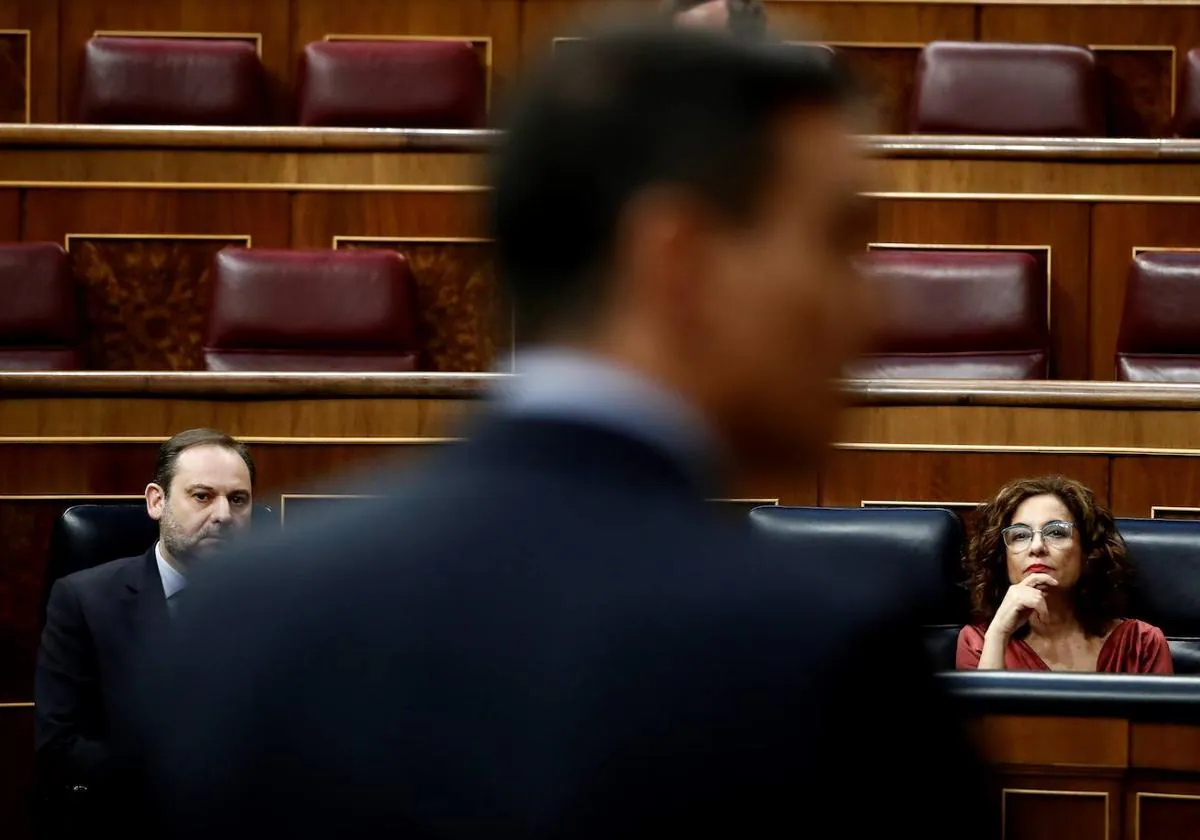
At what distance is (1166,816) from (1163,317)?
24.6 inches

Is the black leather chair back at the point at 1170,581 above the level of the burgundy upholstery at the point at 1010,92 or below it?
below

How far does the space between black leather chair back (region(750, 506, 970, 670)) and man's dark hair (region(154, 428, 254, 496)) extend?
0.35 meters

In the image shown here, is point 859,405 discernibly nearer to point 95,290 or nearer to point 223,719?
point 95,290

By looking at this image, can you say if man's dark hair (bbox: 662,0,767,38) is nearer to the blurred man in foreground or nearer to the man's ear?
the blurred man in foreground

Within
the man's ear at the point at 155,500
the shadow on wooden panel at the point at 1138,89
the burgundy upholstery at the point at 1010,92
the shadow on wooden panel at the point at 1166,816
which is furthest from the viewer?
the shadow on wooden panel at the point at 1138,89

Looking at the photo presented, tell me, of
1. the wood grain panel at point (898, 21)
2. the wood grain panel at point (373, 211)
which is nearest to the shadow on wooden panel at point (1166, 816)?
the wood grain panel at point (373, 211)

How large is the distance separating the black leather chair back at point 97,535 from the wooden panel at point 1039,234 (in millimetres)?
666

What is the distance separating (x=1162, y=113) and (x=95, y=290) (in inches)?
43.4

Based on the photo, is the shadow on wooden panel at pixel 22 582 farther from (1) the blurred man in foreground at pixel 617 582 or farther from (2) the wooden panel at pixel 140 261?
(1) the blurred man in foreground at pixel 617 582

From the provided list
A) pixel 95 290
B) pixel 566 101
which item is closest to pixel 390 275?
pixel 95 290

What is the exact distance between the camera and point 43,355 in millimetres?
1353

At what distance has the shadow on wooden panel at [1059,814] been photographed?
827 mm

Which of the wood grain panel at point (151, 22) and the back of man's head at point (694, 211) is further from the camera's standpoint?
the wood grain panel at point (151, 22)

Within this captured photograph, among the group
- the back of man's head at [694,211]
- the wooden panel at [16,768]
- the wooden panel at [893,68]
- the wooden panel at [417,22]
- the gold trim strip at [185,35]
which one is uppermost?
the wooden panel at [417,22]
